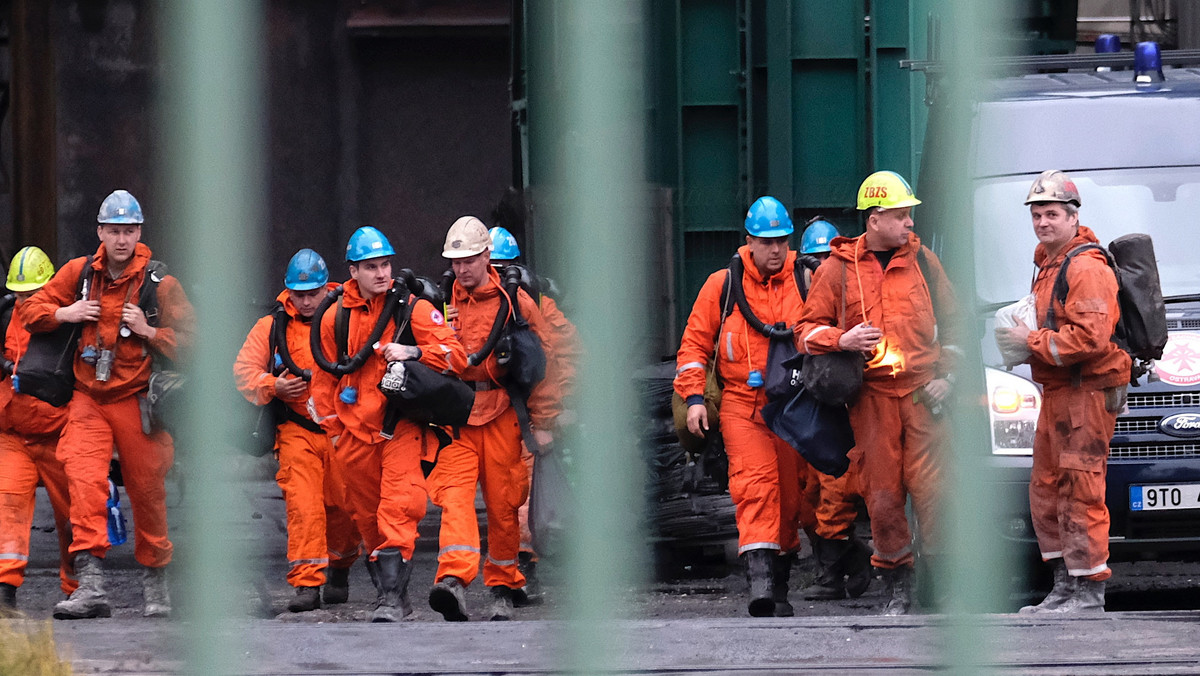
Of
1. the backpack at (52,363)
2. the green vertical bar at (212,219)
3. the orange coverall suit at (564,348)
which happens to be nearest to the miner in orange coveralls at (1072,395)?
the backpack at (52,363)

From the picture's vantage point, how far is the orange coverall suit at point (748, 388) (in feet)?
24.8

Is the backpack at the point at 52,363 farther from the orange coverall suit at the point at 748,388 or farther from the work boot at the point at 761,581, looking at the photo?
the work boot at the point at 761,581

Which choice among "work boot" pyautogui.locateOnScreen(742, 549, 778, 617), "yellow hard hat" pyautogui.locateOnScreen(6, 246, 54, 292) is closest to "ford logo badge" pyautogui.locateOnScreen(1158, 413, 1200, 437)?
"work boot" pyautogui.locateOnScreen(742, 549, 778, 617)

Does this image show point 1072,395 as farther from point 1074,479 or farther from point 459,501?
point 459,501

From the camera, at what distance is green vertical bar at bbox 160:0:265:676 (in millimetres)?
1784

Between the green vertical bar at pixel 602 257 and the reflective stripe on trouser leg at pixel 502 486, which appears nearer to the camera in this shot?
the green vertical bar at pixel 602 257

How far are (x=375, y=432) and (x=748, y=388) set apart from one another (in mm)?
1558

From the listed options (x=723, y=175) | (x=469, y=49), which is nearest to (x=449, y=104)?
(x=469, y=49)

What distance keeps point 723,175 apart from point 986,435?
9788 millimetres

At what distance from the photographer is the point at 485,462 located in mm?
7816

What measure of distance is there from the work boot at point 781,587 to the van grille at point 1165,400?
1581 mm

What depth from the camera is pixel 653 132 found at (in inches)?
71.1

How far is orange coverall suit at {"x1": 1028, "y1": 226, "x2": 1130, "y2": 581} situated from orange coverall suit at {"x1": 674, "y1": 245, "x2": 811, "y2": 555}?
121 cm

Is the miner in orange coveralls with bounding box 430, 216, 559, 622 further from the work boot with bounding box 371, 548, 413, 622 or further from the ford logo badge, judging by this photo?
the ford logo badge
